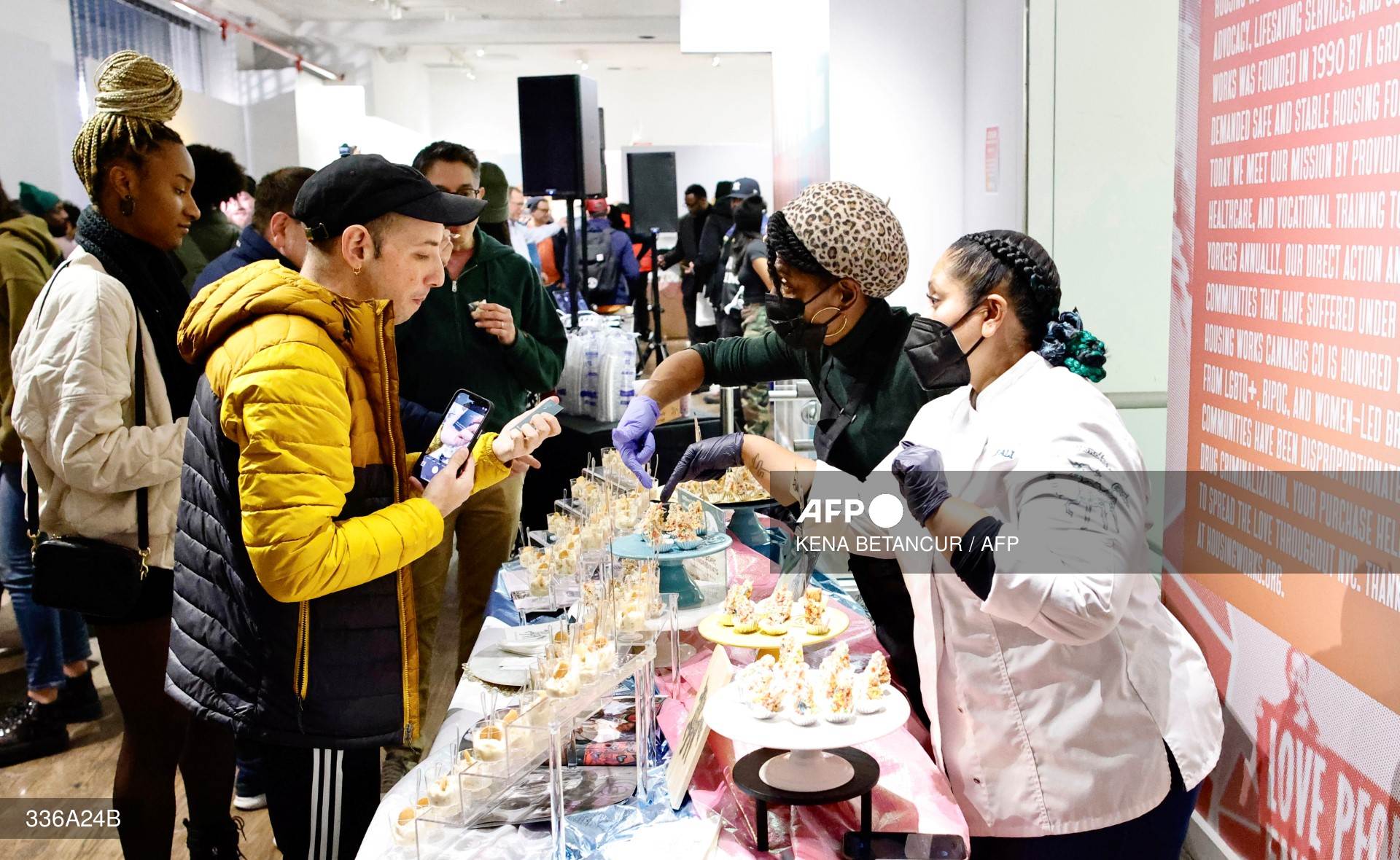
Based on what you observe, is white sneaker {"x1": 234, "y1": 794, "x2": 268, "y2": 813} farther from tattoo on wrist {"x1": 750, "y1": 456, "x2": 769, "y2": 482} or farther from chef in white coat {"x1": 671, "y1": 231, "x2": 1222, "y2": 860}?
chef in white coat {"x1": 671, "y1": 231, "x2": 1222, "y2": 860}

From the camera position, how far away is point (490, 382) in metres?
3.27

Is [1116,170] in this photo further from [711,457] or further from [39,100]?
[39,100]

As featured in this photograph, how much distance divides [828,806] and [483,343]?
2022 millimetres

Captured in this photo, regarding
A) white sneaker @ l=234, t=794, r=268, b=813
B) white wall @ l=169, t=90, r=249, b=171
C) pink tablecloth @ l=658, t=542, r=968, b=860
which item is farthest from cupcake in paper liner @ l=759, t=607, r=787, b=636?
white wall @ l=169, t=90, r=249, b=171

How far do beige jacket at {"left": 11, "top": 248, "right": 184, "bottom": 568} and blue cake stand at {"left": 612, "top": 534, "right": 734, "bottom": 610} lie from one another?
1.06m

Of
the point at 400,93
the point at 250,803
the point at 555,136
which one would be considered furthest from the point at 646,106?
the point at 250,803

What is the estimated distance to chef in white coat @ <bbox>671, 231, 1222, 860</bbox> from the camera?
4.89 ft

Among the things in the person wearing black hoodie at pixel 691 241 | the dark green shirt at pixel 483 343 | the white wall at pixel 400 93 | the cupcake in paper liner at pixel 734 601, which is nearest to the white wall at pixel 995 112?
the dark green shirt at pixel 483 343

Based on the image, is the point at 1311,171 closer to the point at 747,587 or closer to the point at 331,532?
the point at 747,587

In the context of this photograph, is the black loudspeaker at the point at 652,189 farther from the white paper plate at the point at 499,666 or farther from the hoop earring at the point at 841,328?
the white paper plate at the point at 499,666

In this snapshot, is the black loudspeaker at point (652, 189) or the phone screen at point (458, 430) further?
the black loudspeaker at point (652, 189)

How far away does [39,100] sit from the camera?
7.91m

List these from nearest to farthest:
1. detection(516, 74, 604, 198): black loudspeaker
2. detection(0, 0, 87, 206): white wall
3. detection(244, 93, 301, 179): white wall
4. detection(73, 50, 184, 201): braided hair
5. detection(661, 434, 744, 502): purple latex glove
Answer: detection(661, 434, 744, 502): purple latex glove, detection(73, 50, 184, 201): braided hair, detection(516, 74, 604, 198): black loudspeaker, detection(0, 0, 87, 206): white wall, detection(244, 93, 301, 179): white wall

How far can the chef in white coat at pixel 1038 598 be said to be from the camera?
1489mm
